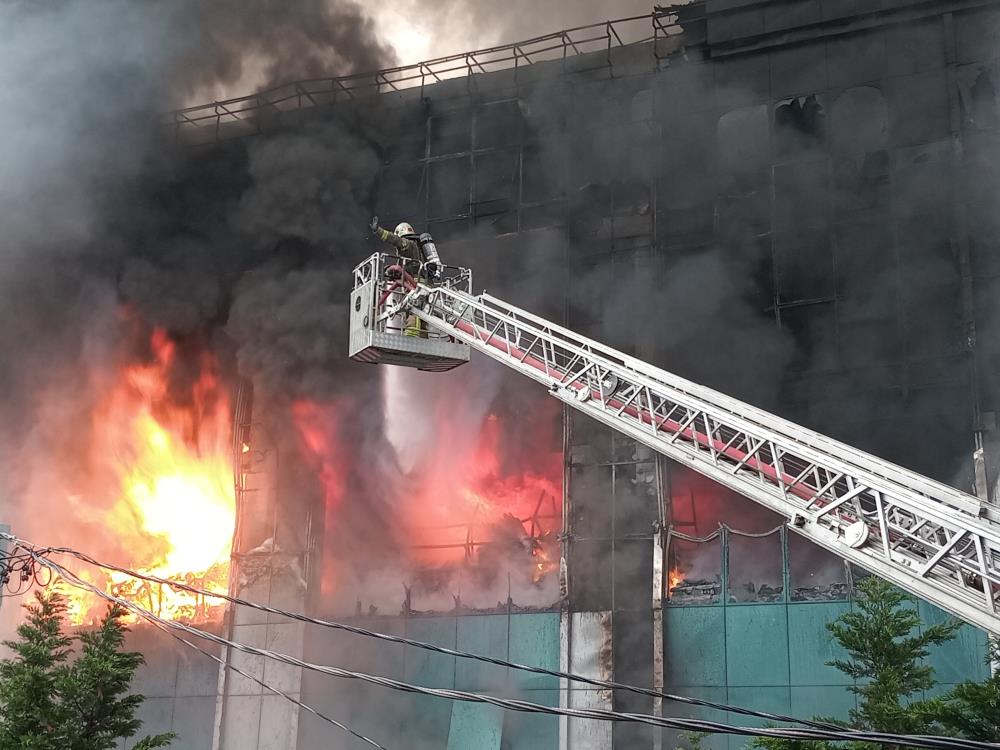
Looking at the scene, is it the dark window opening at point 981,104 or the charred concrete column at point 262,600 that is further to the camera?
the charred concrete column at point 262,600

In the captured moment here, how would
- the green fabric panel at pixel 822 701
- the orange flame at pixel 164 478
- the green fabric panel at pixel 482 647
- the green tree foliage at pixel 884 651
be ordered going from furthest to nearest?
the orange flame at pixel 164 478, the green fabric panel at pixel 482 647, the green fabric panel at pixel 822 701, the green tree foliage at pixel 884 651

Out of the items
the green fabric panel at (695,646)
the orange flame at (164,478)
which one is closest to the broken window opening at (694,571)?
the green fabric panel at (695,646)

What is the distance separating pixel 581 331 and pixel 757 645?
6.92 metres

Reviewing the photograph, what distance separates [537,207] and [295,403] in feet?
22.5

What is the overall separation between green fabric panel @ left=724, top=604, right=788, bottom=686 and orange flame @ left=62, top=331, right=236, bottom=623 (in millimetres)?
11547

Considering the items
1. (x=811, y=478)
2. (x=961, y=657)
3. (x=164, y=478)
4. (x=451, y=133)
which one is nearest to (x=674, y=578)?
(x=961, y=657)

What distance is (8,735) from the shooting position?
1277 cm

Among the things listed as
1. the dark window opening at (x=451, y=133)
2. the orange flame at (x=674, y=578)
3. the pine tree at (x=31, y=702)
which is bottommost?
the pine tree at (x=31, y=702)

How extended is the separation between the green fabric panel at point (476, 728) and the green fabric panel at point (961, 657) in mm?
7258

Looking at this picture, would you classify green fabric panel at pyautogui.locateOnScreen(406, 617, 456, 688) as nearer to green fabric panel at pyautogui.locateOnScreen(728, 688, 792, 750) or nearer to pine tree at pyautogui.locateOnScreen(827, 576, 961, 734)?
green fabric panel at pyautogui.locateOnScreen(728, 688, 792, 750)

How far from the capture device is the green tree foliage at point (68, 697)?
12875mm

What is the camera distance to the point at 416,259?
1302 centimetres

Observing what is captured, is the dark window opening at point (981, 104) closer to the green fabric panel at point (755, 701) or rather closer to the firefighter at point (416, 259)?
the green fabric panel at point (755, 701)

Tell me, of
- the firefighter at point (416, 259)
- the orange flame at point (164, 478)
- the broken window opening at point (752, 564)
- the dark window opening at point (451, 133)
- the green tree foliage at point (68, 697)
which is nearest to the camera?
the firefighter at point (416, 259)
